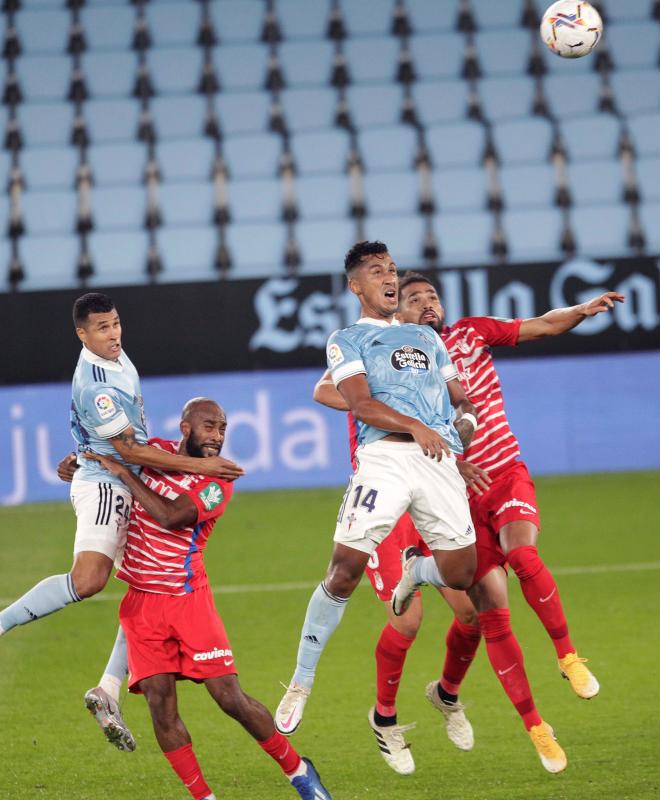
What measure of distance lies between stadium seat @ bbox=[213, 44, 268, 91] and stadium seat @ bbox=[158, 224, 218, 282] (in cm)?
296

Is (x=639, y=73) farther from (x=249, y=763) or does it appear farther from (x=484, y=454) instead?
(x=249, y=763)

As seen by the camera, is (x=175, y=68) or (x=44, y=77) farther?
(x=175, y=68)

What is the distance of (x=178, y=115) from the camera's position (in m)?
16.0

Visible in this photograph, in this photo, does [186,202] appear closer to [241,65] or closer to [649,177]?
[241,65]

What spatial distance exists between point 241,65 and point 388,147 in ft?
8.37

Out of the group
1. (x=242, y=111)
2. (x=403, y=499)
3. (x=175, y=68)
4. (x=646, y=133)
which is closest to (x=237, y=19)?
(x=175, y=68)

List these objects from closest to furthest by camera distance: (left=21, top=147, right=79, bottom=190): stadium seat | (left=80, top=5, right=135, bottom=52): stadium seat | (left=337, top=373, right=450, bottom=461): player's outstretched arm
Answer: (left=337, top=373, right=450, bottom=461): player's outstretched arm < (left=21, top=147, right=79, bottom=190): stadium seat < (left=80, top=5, right=135, bottom=52): stadium seat

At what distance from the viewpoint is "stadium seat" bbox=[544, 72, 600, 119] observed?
53.2 ft

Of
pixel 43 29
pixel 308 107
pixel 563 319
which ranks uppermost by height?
pixel 43 29

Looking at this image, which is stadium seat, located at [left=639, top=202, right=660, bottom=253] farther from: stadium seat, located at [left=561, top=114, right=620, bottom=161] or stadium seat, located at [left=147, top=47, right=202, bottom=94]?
stadium seat, located at [left=147, top=47, right=202, bottom=94]

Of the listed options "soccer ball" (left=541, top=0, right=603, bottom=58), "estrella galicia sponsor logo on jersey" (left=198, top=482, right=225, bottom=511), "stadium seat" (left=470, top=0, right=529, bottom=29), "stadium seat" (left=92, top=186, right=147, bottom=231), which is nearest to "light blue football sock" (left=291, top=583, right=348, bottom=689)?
"estrella galicia sponsor logo on jersey" (left=198, top=482, right=225, bottom=511)

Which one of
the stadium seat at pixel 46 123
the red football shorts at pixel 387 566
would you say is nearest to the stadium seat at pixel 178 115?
the stadium seat at pixel 46 123

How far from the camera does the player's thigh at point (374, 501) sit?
497 cm

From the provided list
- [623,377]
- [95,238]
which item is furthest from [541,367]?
[95,238]
